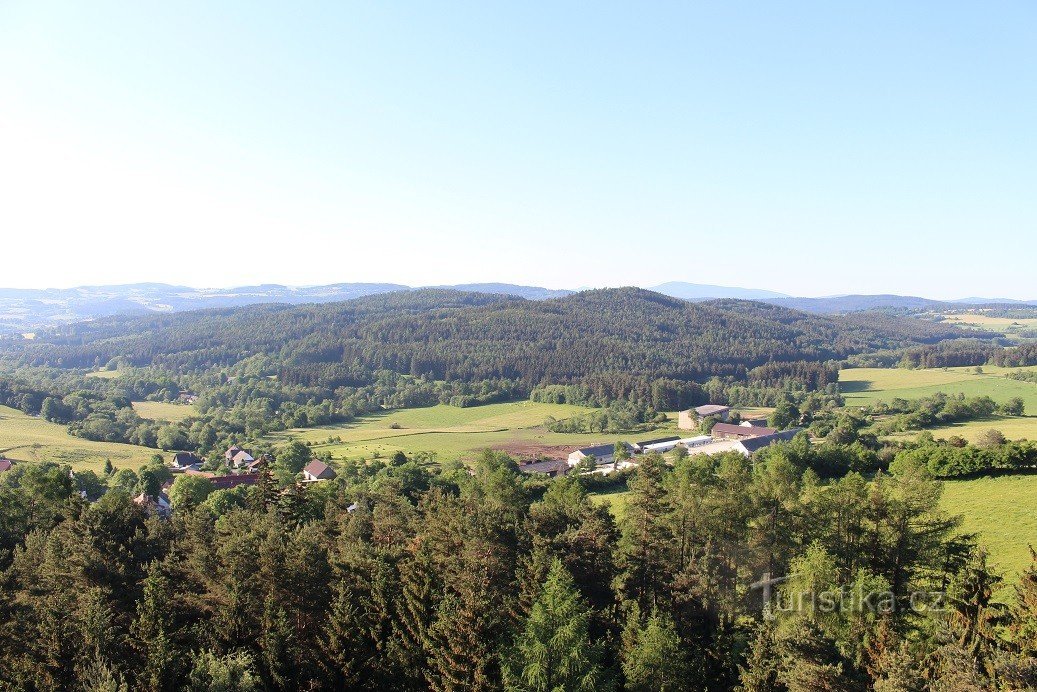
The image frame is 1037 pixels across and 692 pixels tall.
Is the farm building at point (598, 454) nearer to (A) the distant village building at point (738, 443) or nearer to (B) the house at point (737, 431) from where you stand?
(A) the distant village building at point (738, 443)

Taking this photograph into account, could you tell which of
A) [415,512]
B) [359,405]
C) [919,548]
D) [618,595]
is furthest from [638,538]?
[359,405]

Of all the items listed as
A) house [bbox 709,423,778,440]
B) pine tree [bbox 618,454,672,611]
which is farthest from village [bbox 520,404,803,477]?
pine tree [bbox 618,454,672,611]

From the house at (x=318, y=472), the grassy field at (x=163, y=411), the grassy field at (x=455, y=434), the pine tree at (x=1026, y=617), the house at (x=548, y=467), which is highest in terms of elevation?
the pine tree at (x=1026, y=617)

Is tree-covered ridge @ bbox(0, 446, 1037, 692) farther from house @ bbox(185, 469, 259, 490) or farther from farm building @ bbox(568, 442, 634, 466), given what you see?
farm building @ bbox(568, 442, 634, 466)

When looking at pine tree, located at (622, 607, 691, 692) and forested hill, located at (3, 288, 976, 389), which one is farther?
forested hill, located at (3, 288, 976, 389)

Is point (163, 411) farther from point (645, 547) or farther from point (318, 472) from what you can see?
point (645, 547)

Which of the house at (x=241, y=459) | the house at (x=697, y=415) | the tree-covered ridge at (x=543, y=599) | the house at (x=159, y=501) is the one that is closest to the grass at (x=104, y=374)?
the house at (x=241, y=459)

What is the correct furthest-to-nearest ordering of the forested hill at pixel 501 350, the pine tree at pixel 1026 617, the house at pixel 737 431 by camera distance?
the forested hill at pixel 501 350 → the house at pixel 737 431 → the pine tree at pixel 1026 617
